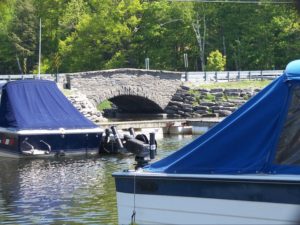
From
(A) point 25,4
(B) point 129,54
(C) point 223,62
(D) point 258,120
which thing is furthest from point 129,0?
(D) point 258,120

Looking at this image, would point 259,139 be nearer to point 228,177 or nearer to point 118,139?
point 228,177

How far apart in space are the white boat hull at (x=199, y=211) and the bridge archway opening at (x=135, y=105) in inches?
1825

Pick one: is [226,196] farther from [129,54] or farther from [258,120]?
[129,54]

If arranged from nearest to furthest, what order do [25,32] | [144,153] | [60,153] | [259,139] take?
1. [259,139]
2. [144,153]
3. [60,153]
4. [25,32]

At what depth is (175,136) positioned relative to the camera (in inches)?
1581

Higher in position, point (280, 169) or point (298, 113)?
point (298, 113)

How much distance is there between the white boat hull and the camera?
899 centimetres

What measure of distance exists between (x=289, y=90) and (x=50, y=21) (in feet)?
250

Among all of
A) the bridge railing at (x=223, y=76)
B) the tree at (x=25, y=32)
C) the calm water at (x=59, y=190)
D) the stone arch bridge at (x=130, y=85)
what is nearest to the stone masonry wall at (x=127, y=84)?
the stone arch bridge at (x=130, y=85)

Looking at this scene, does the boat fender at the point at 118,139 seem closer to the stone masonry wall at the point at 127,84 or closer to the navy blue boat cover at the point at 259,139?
the navy blue boat cover at the point at 259,139

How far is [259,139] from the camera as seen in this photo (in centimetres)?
955

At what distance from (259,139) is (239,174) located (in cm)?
53

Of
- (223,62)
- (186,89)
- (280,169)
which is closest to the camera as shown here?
(280,169)

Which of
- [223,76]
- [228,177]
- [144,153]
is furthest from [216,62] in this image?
[228,177]
